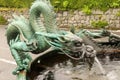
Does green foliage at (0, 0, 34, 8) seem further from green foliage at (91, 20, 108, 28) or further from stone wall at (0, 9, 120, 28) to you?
green foliage at (91, 20, 108, 28)

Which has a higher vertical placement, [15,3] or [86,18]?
[15,3]

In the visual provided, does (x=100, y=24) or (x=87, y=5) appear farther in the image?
(x=87, y=5)

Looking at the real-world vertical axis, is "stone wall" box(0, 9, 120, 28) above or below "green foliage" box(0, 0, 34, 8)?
below

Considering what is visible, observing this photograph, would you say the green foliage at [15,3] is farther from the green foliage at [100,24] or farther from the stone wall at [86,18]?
the green foliage at [100,24]

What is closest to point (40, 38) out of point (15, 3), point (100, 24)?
point (100, 24)

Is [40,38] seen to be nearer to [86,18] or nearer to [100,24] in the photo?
[100,24]

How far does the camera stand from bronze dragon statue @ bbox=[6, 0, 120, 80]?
17.0ft

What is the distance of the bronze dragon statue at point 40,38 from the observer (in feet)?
17.0

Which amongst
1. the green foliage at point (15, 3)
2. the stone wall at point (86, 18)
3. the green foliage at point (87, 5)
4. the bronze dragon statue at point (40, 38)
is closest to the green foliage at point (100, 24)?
the stone wall at point (86, 18)

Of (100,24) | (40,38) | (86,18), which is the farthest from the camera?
(86,18)

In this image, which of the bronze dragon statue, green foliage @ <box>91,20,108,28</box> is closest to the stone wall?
green foliage @ <box>91,20,108,28</box>

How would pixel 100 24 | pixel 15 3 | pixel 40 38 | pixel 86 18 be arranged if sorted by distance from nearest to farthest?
pixel 40 38 < pixel 100 24 < pixel 86 18 < pixel 15 3

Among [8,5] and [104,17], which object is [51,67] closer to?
[104,17]

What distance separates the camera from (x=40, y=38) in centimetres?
551
